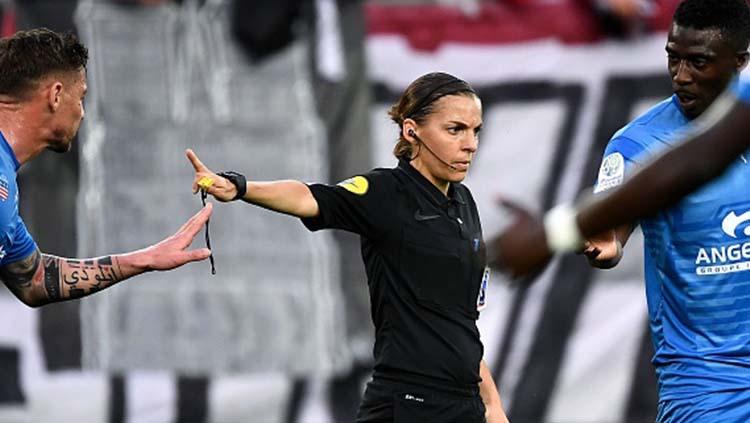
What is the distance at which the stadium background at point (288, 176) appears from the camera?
8320 mm

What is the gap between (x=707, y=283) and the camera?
16.2ft

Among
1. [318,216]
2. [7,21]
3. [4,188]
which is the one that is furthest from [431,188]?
[7,21]

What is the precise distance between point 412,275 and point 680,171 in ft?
5.95

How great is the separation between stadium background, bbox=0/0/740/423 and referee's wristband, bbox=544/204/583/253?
474cm

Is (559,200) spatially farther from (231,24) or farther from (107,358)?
(107,358)

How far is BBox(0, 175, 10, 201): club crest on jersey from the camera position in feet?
16.5

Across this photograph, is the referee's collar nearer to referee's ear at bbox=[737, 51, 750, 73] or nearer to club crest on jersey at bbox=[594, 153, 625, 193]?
club crest on jersey at bbox=[594, 153, 625, 193]

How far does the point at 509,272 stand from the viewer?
11.8ft

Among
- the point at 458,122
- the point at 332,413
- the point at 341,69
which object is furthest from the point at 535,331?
the point at 458,122

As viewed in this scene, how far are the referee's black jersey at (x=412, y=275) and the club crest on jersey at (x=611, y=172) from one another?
1.77 ft

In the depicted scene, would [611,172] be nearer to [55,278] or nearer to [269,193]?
[269,193]

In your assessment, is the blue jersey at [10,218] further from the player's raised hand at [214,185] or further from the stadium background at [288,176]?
the stadium background at [288,176]

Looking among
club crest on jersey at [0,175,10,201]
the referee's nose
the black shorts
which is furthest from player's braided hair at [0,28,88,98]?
the black shorts

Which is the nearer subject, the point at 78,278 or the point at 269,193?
the point at 269,193
